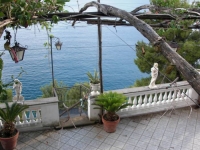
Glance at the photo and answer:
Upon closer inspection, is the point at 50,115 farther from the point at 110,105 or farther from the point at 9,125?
the point at 110,105

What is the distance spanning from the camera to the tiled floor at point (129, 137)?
14.3 ft

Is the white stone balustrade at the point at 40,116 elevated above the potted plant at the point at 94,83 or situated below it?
below

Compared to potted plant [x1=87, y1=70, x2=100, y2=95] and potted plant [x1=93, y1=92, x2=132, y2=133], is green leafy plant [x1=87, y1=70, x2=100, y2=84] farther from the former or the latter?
potted plant [x1=93, y1=92, x2=132, y2=133]

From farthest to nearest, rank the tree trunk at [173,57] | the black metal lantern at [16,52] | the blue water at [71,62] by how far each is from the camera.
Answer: the blue water at [71,62]
the black metal lantern at [16,52]
the tree trunk at [173,57]

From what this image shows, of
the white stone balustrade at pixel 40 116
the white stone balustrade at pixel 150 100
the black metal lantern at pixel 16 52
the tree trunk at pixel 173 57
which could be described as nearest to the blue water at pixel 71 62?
the white stone balustrade at pixel 40 116

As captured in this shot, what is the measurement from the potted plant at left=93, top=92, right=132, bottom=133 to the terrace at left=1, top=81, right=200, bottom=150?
0.68 ft

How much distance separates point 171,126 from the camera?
4.95m

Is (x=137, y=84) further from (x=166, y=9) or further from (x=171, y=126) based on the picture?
(x=166, y=9)

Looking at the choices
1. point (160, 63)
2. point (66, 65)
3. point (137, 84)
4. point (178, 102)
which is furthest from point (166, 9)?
point (66, 65)

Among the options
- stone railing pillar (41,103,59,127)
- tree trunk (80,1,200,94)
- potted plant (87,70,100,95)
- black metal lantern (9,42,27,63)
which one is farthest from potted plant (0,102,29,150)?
tree trunk (80,1,200,94)

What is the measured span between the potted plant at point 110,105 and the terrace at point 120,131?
0.68 ft

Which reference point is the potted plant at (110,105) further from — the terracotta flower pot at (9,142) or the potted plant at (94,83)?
the terracotta flower pot at (9,142)

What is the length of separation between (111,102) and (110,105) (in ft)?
0.26

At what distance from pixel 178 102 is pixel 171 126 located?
0.91 metres
